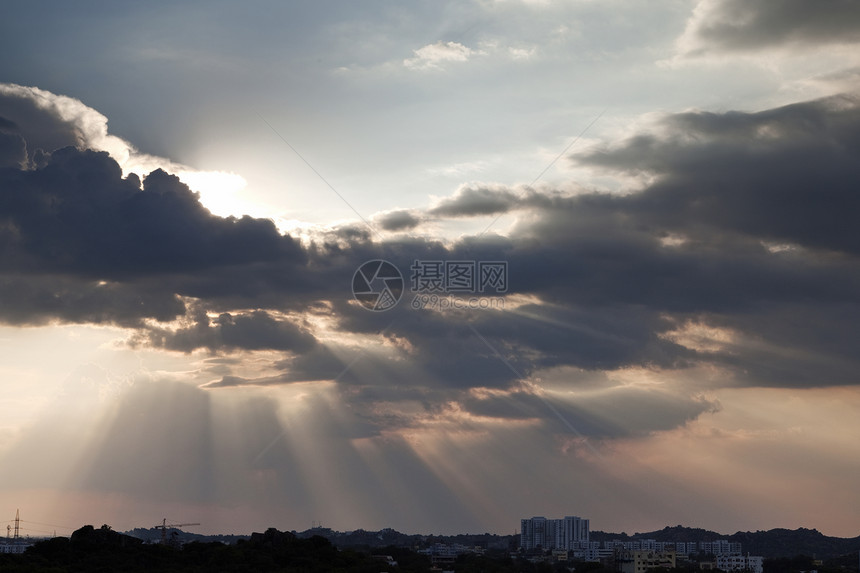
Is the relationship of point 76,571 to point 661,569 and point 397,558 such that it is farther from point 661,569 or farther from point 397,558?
point 661,569

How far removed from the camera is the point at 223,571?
105 m

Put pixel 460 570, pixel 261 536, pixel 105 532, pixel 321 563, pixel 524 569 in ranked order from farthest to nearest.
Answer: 1. pixel 524 569
2. pixel 460 570
3. pixel 261 536
4. pixel 105 532
5. pixel 321 563

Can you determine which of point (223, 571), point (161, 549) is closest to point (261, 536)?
point (161, 549)

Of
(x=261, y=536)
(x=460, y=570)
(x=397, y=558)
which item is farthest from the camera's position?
(x=397, y=558)

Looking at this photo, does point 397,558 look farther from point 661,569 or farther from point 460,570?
point 661,569

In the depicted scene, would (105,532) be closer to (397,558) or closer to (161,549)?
(161,549)

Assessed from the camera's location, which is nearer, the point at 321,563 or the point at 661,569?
the point at 321,563

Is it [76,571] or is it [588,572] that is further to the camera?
[588,572]

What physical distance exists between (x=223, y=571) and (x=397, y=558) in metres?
81.0

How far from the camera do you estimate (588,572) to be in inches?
7480

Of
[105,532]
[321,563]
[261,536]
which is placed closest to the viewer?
[321,563]

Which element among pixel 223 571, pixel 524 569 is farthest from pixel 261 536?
pixel 524 569

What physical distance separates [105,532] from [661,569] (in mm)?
108442

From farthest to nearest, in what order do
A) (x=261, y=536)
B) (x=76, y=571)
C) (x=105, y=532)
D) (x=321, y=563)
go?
1. (x=261, y=536)
2. (x=105, y=532)
3. (x=321, y=563)
4. (x=76, y=571)
